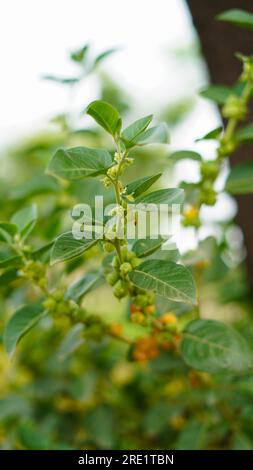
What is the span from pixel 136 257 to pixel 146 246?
24 millimetres

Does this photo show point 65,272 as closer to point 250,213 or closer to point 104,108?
point 104,108

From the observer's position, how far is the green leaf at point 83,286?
0.93 m

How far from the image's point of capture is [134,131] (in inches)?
30.0

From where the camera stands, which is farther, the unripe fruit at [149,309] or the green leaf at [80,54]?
the green leaf at [80,54]

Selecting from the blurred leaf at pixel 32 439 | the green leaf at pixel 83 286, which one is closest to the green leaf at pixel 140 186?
the green leaf at pixel 83 286

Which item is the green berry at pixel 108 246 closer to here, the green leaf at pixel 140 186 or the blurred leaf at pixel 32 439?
the green leaf at pixel 140 186

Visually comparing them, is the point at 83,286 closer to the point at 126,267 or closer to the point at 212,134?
the point at 126,267

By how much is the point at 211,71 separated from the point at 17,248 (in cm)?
80

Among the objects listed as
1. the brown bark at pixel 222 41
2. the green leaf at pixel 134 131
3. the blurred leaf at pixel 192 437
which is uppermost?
the brown bark at pixel 222 41

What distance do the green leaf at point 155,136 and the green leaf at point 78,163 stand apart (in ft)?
0.18

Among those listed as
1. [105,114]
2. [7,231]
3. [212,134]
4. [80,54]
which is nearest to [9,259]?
[7,231]

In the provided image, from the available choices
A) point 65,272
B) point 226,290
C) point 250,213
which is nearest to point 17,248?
point 65,272

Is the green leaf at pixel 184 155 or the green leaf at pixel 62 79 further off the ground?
the green leaf at pixel 62 79
